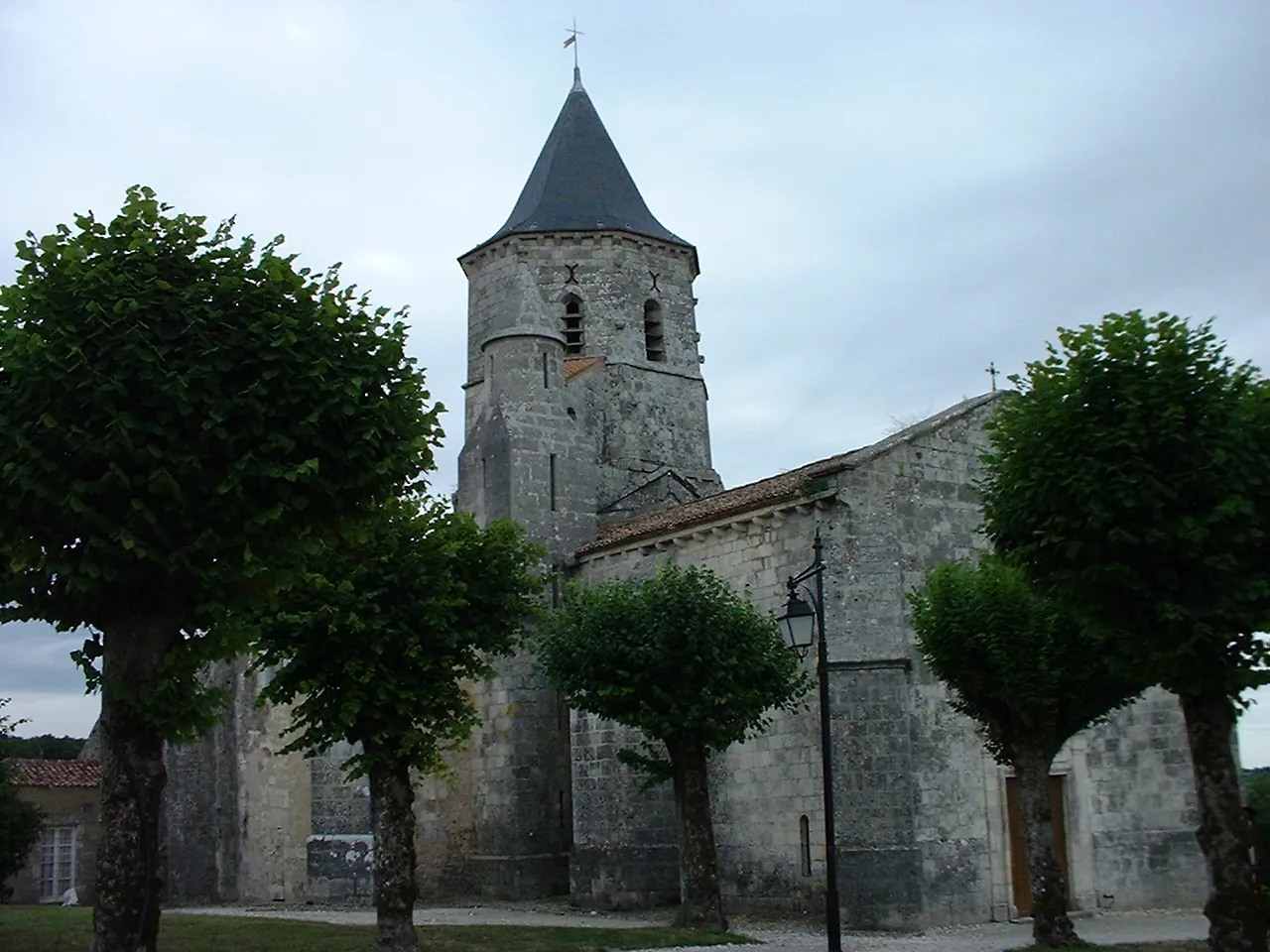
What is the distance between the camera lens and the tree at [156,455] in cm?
1077

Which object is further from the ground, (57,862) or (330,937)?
(330,937)

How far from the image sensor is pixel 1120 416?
13992 millimetres

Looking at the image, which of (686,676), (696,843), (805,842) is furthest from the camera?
(805,842)

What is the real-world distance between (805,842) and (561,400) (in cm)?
1051

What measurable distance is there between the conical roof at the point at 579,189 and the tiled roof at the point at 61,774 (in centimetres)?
1600

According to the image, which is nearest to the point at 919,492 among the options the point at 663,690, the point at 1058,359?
the point at 663,690

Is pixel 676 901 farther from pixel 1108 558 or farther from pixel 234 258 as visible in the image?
pixel 234 258

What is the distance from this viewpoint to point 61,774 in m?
32.3

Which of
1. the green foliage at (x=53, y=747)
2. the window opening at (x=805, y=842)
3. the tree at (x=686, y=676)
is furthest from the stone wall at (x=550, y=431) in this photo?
the green foliage at (x=53, y=747)

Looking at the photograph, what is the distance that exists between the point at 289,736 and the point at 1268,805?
68.1 feet

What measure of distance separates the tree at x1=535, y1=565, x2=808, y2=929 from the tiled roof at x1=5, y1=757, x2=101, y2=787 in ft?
58.0

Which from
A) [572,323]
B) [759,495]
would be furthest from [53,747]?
[759,495]

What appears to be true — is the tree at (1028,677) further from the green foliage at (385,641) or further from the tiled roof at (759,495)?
the green foliage at (385,641)

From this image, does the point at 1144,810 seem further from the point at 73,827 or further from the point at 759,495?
the point at 73,827
